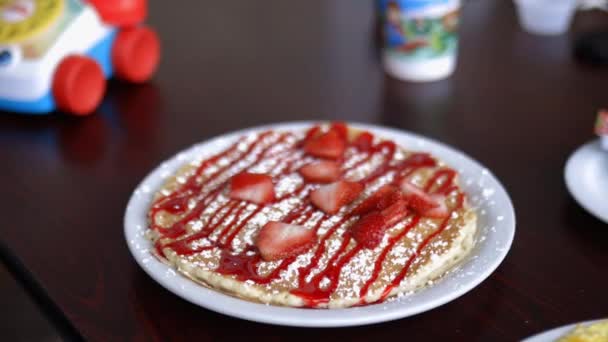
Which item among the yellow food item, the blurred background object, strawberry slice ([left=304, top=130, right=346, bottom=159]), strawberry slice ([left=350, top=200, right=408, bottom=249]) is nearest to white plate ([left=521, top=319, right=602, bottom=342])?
the yellow food item

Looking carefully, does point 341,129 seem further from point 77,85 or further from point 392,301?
point 77,85

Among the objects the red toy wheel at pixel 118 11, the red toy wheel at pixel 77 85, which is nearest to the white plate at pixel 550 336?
the red toy wheel at pixel 77 85

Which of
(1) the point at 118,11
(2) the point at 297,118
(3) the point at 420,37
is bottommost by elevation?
(2) the point at 297,118

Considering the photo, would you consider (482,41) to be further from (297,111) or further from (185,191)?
(185,191)

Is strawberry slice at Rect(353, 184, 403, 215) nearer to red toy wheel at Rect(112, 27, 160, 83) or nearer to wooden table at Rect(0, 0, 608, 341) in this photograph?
wooden table at Rect(0, 0, 608, 341)

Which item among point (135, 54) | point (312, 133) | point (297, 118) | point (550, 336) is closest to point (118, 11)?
point (135, 54)

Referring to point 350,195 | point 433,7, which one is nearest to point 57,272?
point 350,195
